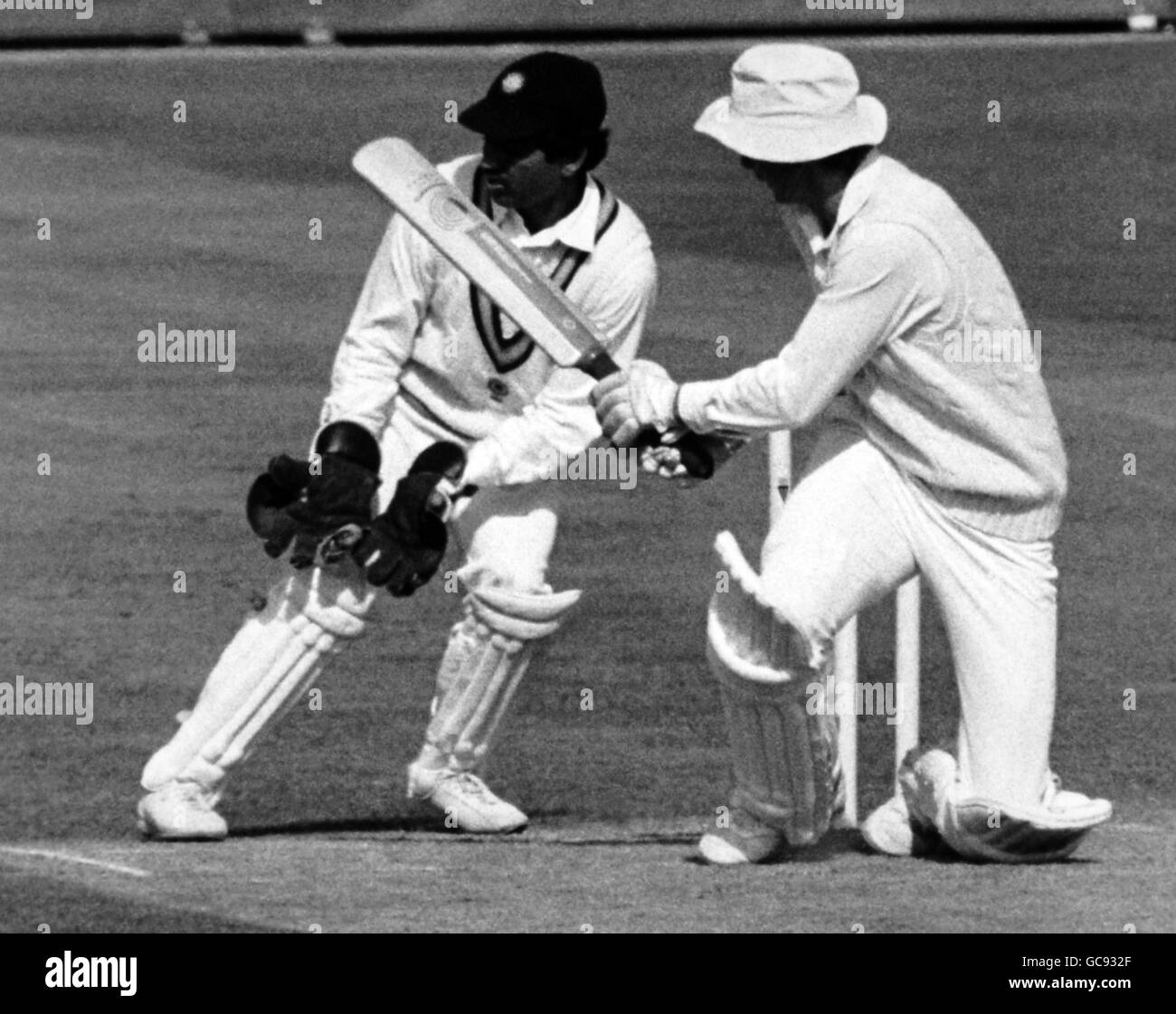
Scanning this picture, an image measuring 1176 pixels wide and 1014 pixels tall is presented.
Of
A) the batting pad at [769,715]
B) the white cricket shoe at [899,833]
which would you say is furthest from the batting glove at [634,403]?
the white cricket shoe at [899,833]

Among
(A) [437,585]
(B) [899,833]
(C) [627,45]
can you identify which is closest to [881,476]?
(B) [899,833]

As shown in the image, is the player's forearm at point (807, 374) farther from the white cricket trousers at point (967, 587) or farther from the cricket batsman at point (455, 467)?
the cricket batsman at point (455, 467)

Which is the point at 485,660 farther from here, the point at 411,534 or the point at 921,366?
the point at 921,366

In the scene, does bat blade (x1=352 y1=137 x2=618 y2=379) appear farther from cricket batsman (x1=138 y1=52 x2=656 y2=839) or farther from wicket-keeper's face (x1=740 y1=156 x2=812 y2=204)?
wicket-keeper's face (x1=740 y1=156 x2=812 y2=204)

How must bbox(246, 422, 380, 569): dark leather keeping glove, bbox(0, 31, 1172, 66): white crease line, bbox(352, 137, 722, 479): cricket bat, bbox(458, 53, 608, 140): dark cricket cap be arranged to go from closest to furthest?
bbox(352, 137, 722, 479): cricket bat < bbox(246, 422, 380, 569): dark leather keeping glove < bbox(458, 53, 608, 140): dark cricket cap < bbox(0, 31, 1172, 66): white crease line

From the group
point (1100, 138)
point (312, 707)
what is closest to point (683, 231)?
point (1100, 138)

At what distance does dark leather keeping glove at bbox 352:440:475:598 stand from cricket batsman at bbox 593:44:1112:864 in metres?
0.49

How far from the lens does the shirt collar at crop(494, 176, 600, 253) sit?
738 centimetres

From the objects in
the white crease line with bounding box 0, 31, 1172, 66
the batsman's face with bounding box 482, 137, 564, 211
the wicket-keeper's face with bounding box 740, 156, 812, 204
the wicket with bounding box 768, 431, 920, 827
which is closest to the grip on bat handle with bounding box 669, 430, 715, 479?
the wicket with bounding box 768, 431, 920, 827

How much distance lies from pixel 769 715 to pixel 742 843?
0.98 ft

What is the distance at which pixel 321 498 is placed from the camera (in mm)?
7133

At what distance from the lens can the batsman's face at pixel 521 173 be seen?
734cm

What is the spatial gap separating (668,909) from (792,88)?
1628 millimetres
